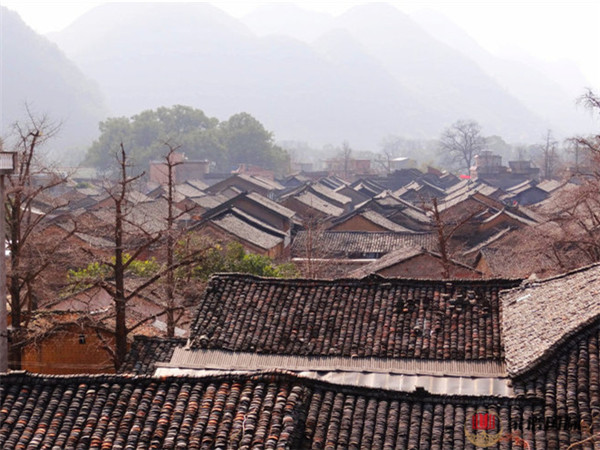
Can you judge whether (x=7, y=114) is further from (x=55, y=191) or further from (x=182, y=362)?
(x=182, y=362)

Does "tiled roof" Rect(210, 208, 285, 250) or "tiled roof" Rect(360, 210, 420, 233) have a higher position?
"tiled roof" Rect(360, 210, 420, 233)

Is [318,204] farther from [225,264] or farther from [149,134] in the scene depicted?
[149,134]


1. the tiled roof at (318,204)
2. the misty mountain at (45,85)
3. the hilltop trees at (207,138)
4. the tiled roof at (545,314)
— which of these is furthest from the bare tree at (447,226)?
the misty mountain at (45,85)

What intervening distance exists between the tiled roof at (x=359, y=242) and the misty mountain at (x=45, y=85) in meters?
110

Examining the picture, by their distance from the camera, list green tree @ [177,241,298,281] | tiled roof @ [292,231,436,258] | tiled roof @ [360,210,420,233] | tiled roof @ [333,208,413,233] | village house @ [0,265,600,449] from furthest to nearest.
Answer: tiled roof @ [360,210,420,233], tiled roof @ [333,208,413,233], tiled roof @ [292,231,436,258], green tree @ [177,241,298,281], village house @ [0,265,600,449]

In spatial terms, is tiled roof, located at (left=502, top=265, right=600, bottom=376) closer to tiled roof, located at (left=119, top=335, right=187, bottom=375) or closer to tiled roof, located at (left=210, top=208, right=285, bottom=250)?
tiled roof, located at (left=119, top=335, right=187, bottom=375)

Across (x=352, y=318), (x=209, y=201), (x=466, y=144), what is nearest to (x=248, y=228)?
(x=209, y=201)

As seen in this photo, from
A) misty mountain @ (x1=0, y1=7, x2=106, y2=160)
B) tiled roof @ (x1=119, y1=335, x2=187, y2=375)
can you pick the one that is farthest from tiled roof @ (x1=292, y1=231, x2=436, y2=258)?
misty mountain @ (x1=0, y1=7, x2=106, y2=160)

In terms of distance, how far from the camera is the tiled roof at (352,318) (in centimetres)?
1294

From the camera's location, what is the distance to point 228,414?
8.68 metres

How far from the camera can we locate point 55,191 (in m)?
70.6

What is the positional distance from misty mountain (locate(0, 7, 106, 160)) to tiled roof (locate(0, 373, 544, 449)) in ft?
440

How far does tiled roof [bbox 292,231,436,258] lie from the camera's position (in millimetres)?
34875

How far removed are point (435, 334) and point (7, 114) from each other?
461 ft
